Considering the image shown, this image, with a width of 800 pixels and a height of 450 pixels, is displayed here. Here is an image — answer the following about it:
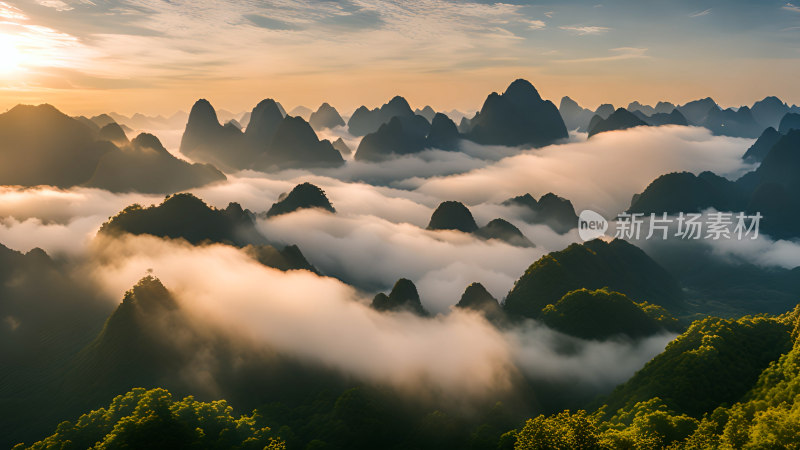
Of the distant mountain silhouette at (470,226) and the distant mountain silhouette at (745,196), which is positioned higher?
the distant mountain silhouette at (745,196)

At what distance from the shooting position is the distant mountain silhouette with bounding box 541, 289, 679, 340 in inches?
2458

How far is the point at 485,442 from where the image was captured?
Answer: 1754 inches

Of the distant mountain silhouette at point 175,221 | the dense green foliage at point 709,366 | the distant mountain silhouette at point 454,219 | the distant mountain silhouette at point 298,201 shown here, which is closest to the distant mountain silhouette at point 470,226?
the distant mountain silhouette at point 454,219

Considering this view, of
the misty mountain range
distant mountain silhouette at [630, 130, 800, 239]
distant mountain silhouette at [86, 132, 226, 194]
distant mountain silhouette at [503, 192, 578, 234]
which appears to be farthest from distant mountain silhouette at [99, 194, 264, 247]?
distant mountain silhouette at [630, 130, 800, 239]

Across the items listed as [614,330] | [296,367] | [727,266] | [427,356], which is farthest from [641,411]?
[727,266]

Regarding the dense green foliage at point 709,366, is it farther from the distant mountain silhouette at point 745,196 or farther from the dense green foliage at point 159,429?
the distant mountain silhouette at point 745,196

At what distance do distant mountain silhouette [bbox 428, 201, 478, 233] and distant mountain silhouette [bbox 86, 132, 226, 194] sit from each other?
83857mm

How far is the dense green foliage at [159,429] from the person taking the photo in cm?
3491

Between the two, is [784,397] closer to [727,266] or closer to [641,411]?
[641,411]

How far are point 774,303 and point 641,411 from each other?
9073 cm

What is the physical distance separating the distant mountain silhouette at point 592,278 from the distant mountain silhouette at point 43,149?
14328 centimetres

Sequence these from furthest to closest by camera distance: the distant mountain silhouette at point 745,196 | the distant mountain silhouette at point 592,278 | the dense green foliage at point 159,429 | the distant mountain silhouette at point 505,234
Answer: the distant mountain silhouette at point 745,196
the distant mountain silhouette at point 505,234
the distant mountain silhouette at point 592,278
the dense green foliage at point 159,429

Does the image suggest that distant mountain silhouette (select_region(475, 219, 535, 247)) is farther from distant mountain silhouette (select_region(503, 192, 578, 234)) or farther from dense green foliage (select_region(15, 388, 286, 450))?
dense green foliage (select_region(15, 388, 286, 450))

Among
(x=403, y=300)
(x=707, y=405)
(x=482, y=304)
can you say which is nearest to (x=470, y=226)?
(x=403, y=300)
